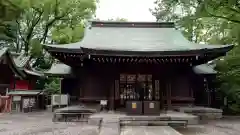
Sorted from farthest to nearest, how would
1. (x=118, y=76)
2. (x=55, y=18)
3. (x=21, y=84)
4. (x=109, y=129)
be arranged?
(x=55, y=18) < (x=21, y=84) < (x=118, y=76) < (x=109, y=129)

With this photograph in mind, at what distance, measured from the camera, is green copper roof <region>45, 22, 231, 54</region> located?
38.6 ft

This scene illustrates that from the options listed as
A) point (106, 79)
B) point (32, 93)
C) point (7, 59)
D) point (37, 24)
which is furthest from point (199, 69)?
point (37, 24)

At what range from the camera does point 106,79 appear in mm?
12531

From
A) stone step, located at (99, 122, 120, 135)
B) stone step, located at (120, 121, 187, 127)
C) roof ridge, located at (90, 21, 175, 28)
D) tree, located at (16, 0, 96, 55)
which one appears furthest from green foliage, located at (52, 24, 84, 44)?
stone step, located at (99, 122, 120, 135)

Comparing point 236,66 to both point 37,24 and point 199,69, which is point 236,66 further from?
point 37,24

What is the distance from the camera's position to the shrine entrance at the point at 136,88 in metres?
12.6

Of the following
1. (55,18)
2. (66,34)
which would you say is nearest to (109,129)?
(66,34)

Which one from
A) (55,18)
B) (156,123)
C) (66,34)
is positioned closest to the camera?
(156,123)

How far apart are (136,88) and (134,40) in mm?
2882

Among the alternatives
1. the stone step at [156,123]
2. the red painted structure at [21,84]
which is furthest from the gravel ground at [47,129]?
the red painted structure at [21,84]

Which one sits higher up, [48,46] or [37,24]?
[37,24]

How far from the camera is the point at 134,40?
1378 centimetres

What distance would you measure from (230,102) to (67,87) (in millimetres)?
11052

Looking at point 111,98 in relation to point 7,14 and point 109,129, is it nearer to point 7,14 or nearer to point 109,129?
point 109,129
